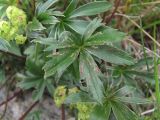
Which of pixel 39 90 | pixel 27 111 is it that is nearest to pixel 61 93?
pixel 39 90

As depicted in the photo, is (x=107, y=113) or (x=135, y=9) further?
(x=135, y=9)

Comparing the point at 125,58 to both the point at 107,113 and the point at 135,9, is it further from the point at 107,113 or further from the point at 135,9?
the point at 135,9

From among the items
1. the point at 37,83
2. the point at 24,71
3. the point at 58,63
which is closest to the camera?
the point at 58,63

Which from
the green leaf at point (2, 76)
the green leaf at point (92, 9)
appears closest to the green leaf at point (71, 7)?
the green leaf at point (92, 9)

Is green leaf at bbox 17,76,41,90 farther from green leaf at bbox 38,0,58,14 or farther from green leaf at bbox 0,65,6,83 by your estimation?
green leaf at bbox 38,0,58,14

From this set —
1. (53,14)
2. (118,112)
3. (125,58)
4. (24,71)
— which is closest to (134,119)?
(118,112)
